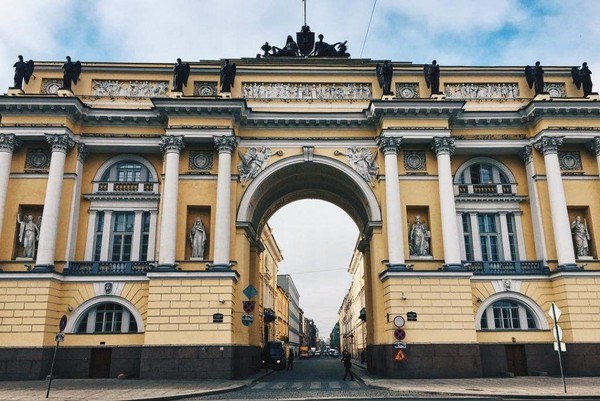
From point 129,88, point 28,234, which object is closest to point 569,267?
point 129,88

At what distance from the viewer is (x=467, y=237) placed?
30328 mm

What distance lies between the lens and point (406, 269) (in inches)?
1078

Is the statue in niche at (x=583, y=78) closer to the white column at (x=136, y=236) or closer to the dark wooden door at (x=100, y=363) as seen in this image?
the white column at (x=136, y=236)

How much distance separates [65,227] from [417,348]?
20142 mm

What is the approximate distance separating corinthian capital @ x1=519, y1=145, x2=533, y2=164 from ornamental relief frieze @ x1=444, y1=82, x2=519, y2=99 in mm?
3435

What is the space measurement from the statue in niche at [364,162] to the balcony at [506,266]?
728 cm

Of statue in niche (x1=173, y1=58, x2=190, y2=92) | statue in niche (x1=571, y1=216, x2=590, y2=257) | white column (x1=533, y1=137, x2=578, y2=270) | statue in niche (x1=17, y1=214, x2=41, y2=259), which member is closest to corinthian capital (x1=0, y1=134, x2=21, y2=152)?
statue in niche (x1=17, y1=214, x2=41, y2=259)

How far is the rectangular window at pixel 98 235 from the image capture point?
29406 mm

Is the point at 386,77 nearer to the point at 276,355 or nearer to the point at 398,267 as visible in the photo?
the point at 398,267

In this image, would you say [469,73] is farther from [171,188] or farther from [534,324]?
[171,188]

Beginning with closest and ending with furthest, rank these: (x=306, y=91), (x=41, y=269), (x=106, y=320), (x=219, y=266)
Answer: (x=41, y=269), (x=219, y=266), (x=106, y=320), (x=306, y=91)

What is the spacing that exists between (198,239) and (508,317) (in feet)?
58.4

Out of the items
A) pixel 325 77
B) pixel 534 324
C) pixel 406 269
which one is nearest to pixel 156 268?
pixel 406 269

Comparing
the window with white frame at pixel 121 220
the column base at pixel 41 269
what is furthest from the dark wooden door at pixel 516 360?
the column base at pixel 41 269
